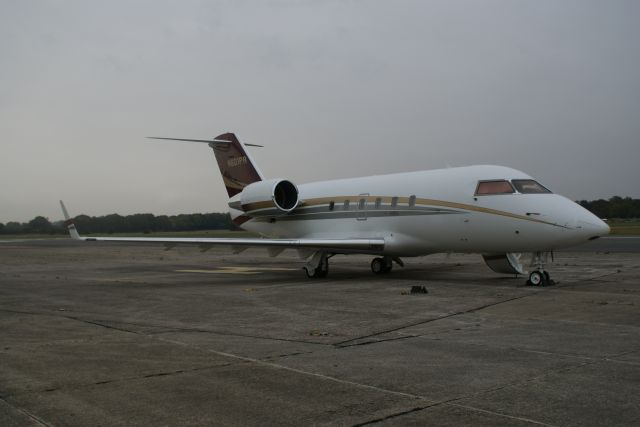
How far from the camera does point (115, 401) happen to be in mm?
4648

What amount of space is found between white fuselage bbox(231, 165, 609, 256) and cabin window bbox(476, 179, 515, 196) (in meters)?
0.11

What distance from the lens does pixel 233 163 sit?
22656 mm

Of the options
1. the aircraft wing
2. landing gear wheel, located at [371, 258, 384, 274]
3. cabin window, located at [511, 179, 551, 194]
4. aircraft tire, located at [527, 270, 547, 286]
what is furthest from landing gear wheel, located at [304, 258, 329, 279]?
aircraft tire, located at [527, 270, 547, 286]

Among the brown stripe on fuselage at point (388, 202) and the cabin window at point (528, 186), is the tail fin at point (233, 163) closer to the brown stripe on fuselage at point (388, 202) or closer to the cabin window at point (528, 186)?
the brown stripe on fuselage at point (388, 202)

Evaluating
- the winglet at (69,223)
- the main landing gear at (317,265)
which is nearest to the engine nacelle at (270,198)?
the main landing gear at (317,265)

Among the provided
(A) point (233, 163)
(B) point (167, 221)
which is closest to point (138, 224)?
(B) point (167, 221)

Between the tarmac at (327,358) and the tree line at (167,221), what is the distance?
5868cm

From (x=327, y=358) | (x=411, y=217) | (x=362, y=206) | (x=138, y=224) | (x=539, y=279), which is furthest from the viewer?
(x=138, y=224)

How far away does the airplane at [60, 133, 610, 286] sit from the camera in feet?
44.2

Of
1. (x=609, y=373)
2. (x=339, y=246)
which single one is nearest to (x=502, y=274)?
(x=339, y=246)

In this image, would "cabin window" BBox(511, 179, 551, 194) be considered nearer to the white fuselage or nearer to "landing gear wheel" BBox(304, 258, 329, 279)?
the white fuselage

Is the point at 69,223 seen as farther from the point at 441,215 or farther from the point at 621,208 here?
the point at 621,208

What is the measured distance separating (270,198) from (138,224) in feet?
211

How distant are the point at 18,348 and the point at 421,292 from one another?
8.20m
